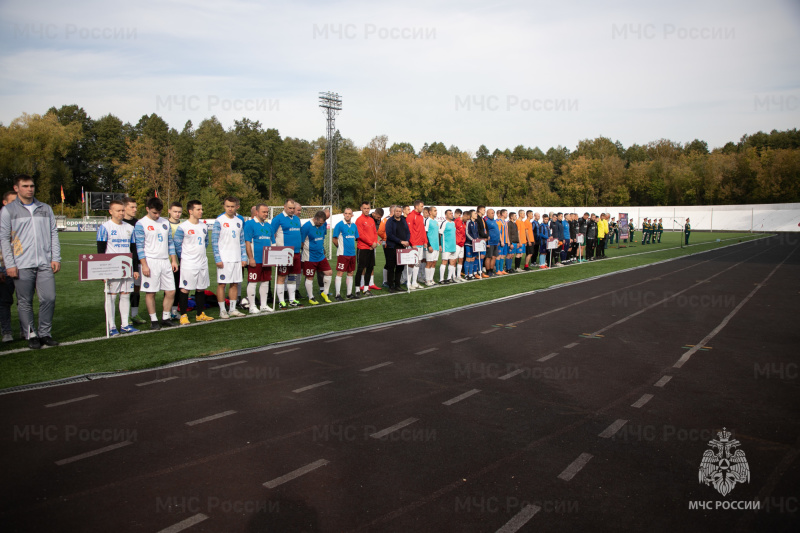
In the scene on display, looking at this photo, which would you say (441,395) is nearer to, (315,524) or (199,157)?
(315,524)

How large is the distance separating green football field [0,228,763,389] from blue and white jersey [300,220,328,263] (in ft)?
3.95

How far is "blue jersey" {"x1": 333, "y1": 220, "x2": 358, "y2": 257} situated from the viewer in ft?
42.3

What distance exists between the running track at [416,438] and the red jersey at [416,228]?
6.83 meters

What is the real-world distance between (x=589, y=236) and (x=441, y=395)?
2223 cm

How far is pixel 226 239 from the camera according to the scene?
10.3m

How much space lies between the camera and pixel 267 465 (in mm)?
4320

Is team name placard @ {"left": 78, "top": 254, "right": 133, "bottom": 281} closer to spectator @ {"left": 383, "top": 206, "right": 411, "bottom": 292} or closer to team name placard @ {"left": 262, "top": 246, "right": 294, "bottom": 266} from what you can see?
team name placard @ {"left": 262, "top": 246, "right": 294, "bottom": 266}

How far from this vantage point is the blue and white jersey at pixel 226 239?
10.2 meters

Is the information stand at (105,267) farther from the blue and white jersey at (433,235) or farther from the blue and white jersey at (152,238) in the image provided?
the blue and white jersey at (433,235)

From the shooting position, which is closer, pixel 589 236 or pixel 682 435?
pixel 682 435

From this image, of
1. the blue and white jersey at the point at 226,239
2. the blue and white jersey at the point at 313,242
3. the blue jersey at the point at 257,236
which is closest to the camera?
the blue and white jersey at the point at 226,239

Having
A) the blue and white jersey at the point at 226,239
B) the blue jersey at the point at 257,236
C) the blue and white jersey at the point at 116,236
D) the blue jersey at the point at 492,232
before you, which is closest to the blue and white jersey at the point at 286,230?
the blue jersey at the point at 257,236

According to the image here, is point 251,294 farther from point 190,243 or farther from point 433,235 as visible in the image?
point 433,235

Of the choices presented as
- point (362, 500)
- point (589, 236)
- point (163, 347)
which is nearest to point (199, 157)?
point (589, 236)
